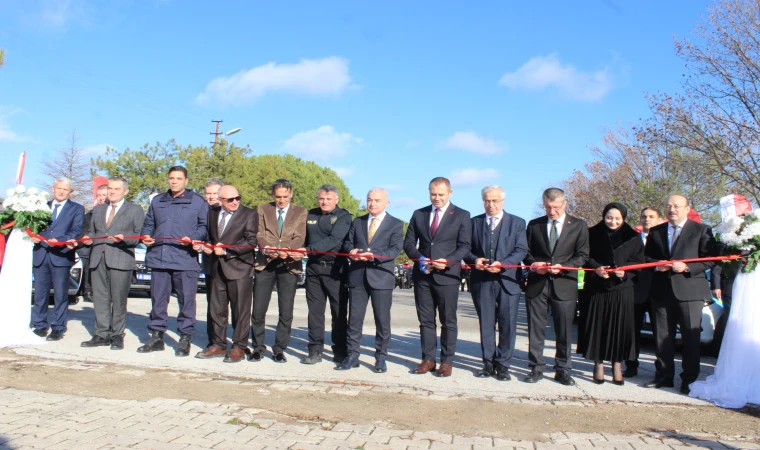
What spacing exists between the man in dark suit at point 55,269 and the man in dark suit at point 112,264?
58cm

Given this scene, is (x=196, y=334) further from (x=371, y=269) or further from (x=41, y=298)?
(x=371, y=269)

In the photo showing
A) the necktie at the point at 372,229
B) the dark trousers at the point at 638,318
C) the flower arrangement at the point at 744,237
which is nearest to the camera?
the flower arrangement at the point at 744,237

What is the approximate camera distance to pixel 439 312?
673 centimetres

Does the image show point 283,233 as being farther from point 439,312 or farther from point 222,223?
point 439,312

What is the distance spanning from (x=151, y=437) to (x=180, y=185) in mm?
4044

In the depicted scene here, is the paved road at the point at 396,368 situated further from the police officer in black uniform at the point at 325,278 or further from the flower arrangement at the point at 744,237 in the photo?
the flower arrangement at the point at 744,237

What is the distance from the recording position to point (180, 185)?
7578mm

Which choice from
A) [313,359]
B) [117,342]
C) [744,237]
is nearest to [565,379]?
[744,237]

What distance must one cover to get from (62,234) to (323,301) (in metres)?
3.86

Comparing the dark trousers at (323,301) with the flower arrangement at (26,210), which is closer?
the dark trousers at (323,301)

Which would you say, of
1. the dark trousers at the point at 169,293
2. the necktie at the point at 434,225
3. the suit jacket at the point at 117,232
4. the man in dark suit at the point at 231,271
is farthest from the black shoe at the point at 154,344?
the necktie at the point at 434,225

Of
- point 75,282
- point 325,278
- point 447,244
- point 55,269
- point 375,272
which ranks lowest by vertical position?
point 75,282

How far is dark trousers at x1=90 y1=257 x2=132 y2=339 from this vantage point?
7.74m

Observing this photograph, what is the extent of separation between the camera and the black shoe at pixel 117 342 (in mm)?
7582
